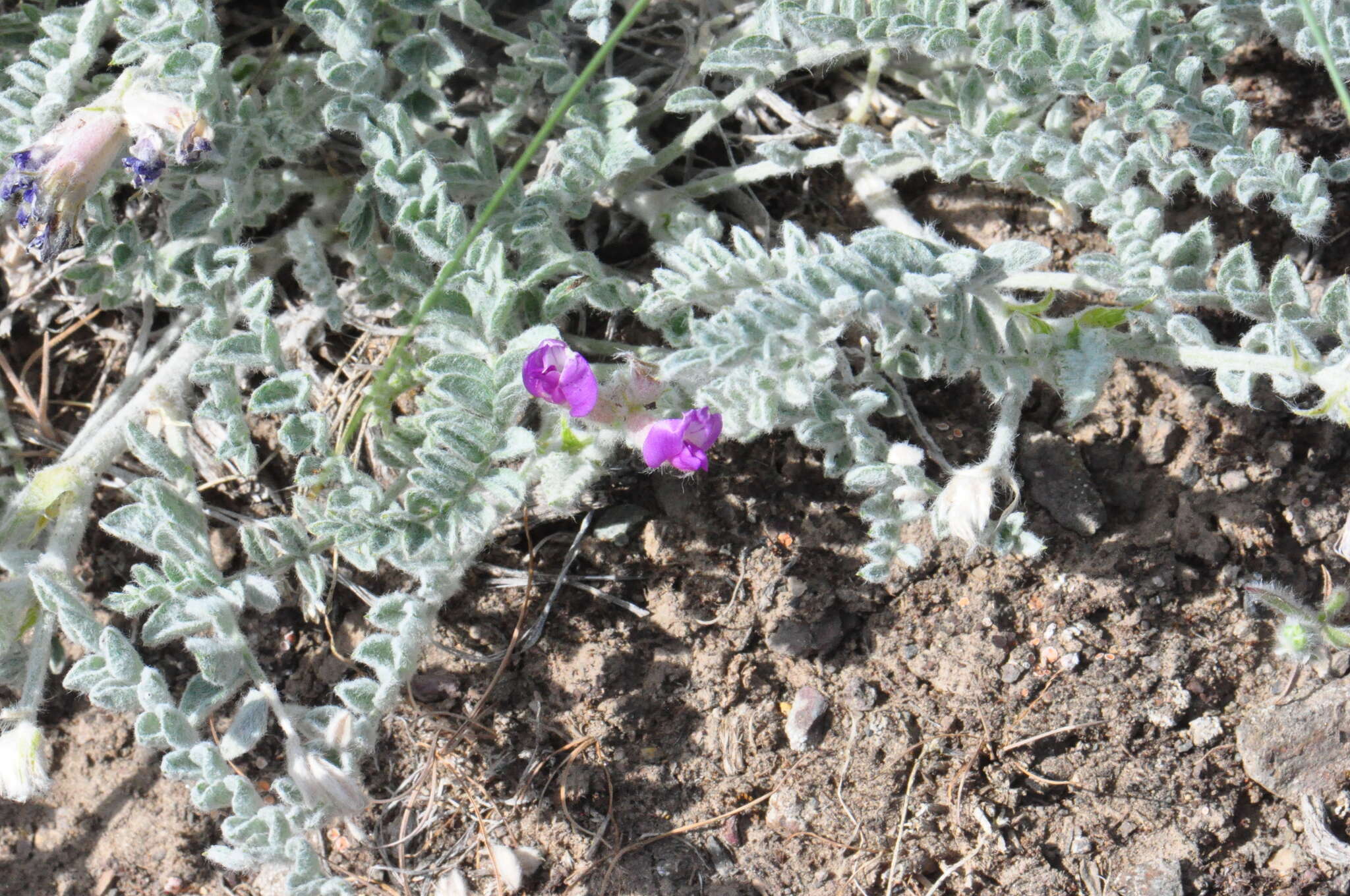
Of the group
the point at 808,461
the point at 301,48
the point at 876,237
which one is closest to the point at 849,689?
the point at 808,461

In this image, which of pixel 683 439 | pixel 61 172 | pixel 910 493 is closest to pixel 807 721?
pixel 910 493

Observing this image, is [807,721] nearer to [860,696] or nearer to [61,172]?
[860,696]

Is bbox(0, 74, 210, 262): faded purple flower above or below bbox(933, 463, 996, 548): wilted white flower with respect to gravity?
above

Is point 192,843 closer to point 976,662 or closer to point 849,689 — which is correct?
point 849,689

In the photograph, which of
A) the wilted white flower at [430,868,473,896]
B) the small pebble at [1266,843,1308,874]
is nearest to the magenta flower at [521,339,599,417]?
the wilted white flower at [430,868,473,896]

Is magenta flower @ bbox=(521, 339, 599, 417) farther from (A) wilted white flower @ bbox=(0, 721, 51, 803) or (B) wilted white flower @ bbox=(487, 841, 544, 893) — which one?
(A) wilted white flower @ bbox=(0, 721, 51, 803)

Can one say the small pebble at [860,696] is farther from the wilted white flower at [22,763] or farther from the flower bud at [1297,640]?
the wilted white flower at [22,763]

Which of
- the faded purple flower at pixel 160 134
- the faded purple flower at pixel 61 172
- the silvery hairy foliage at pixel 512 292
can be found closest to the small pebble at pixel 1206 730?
the silvery hairy foliage at pixel 512 292
